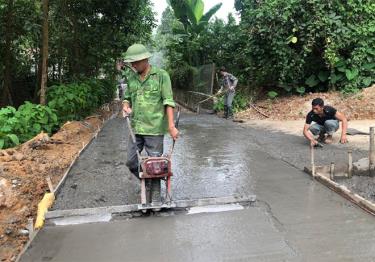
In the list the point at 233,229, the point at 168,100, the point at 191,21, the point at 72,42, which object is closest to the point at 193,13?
the point at 191,21

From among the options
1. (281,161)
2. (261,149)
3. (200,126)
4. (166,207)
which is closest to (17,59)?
(200,126)

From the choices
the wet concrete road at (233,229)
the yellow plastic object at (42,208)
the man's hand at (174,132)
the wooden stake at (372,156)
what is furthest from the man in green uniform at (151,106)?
the wooden stake at (372,156)

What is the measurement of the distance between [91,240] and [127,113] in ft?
5.06

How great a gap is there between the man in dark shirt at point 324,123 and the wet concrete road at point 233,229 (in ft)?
6.54

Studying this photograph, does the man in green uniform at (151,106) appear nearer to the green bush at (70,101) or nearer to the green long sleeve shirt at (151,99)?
the green long sleeve shirt at (151,99)

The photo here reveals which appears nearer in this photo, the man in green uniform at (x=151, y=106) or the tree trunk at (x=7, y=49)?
the man in green uniform at (x=151, y=106)

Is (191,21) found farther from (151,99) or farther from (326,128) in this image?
(151,99)

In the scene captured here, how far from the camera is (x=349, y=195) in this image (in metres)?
5.32

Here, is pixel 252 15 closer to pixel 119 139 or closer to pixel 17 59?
pixel 119 139

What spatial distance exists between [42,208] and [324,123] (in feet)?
19.0

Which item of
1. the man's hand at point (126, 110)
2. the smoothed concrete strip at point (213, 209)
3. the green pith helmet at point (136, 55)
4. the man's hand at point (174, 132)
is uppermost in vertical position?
the green pith helmet at point (136, 55)

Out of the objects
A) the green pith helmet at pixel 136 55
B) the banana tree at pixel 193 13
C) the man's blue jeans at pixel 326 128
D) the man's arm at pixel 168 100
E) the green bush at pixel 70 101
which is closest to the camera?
the green pith helmet at pixel 136 55

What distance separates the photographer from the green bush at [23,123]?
859 centimetres

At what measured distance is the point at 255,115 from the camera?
15.3 meters
